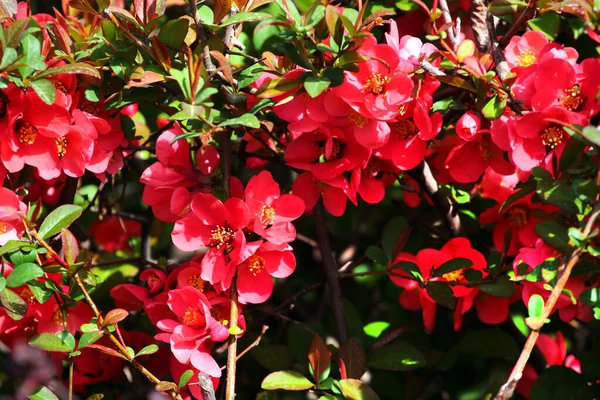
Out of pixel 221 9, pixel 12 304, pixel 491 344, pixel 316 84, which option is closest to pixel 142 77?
pixel 221 9

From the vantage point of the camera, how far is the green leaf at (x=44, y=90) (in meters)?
0.99

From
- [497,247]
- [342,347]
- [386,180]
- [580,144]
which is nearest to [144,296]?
[342,347]

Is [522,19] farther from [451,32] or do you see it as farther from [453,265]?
[453,265]

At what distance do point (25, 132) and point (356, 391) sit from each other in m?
0.59

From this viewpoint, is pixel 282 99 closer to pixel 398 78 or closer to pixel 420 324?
pixel 398 78

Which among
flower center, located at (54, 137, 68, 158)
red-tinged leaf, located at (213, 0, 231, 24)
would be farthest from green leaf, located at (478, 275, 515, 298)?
flower center, located at (54, 137, 68, 158)

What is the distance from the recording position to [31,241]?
1.06 m

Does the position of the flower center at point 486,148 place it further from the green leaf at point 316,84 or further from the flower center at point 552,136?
the green leaf at point 316,84

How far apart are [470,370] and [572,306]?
1.46ft

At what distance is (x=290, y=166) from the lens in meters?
1.19

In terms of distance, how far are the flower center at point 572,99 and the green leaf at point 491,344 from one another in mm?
482

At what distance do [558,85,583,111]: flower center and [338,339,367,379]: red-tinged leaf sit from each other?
0.46 metres

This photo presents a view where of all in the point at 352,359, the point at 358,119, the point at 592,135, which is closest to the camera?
the point at 592,135

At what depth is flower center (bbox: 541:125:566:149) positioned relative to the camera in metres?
1.02
